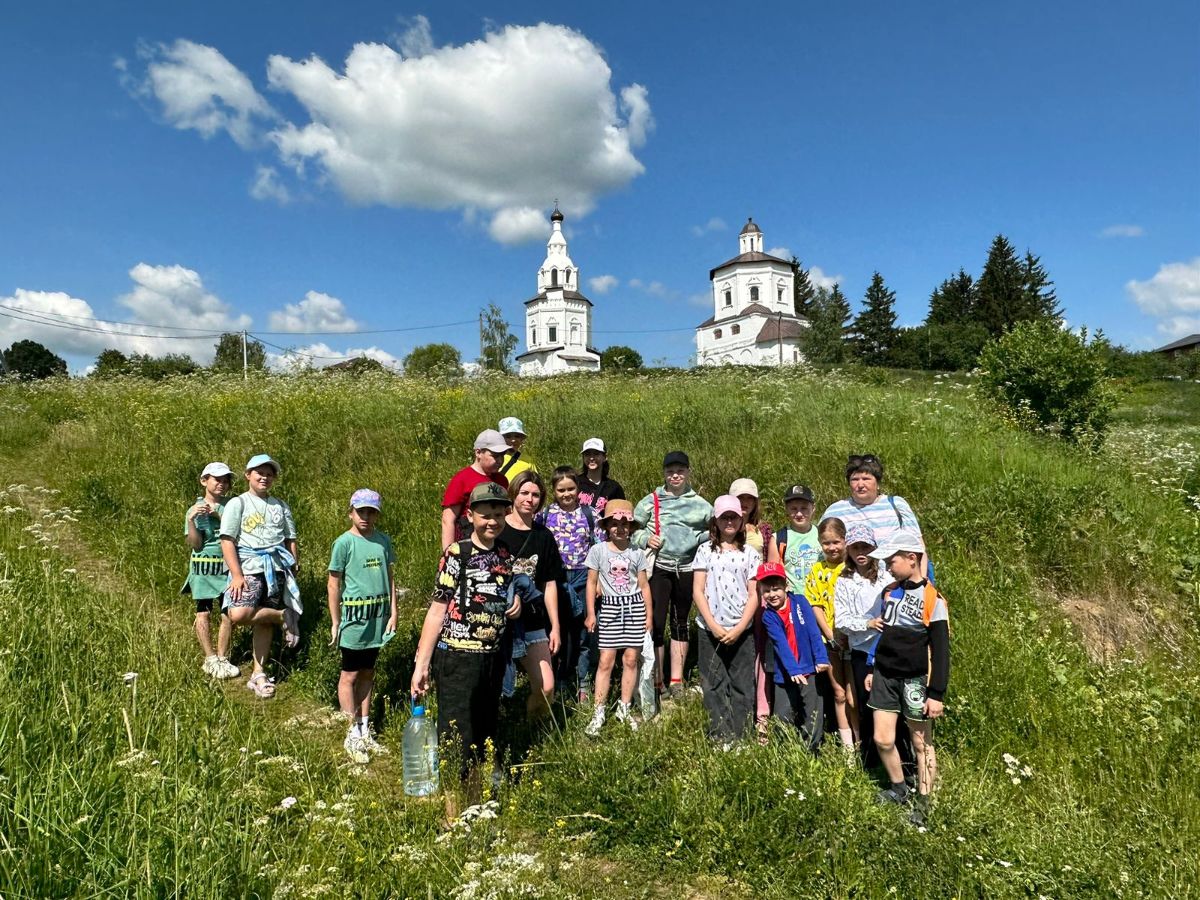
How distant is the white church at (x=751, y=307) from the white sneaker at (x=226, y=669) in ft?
216

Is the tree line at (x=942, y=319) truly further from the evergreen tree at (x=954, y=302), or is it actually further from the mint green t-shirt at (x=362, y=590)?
the mint green t-shirt at (x=362, y=590)

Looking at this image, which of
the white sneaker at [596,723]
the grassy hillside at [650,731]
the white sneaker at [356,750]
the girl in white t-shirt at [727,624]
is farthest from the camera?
the girl in white t-shirt at [727,624]

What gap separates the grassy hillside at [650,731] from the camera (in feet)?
8.51

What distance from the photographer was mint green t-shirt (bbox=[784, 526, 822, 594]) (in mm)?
4445

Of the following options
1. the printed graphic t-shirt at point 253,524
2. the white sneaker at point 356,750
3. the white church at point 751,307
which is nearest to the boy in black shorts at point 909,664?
the white sneaker at point 356,750

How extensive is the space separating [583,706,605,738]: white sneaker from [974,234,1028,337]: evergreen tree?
56.3m

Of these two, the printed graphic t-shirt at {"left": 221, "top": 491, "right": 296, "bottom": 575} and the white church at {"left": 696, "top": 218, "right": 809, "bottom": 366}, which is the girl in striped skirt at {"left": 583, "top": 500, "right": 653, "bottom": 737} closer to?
the printed graphic t-shirt at {"left": 221, "top": 491, "right": 296, "bottom": 575}

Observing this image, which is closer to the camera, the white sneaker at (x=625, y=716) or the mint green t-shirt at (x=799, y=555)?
the white sneaker at (x=625, y=716)

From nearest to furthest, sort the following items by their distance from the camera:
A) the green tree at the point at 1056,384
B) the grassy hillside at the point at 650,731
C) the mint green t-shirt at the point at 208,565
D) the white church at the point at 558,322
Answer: the grassy hillside at the point at 650,731
the mint green t-shirt at the point at 208,565
the green tree at the point at 1056,384
the white church at the point at 558,322

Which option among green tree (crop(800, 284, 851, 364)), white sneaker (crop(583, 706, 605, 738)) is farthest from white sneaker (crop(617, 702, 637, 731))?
green tree (crop(800, 284, 851, 364))

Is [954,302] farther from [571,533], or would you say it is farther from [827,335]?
[571,533]

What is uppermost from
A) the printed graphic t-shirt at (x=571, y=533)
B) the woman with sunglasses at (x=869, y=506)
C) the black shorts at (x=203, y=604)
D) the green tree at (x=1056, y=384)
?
the green tree at (x=1056, y=384)

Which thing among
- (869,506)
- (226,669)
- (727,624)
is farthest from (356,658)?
(869,506)

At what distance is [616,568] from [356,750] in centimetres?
186
